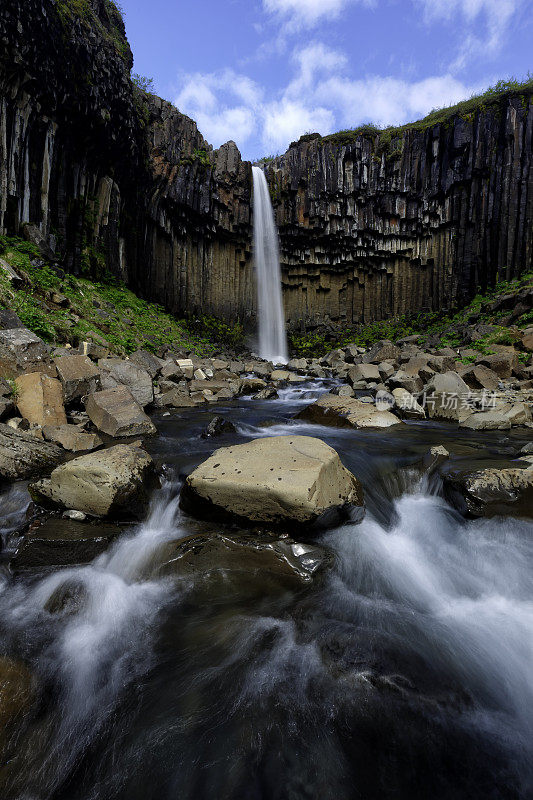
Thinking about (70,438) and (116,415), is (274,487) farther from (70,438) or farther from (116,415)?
(116,415)

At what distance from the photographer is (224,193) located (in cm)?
2036

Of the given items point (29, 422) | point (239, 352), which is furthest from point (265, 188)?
point (29, 422)

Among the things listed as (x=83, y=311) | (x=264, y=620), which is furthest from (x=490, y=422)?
(x=83, y=311)

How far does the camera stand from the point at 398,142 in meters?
20.7

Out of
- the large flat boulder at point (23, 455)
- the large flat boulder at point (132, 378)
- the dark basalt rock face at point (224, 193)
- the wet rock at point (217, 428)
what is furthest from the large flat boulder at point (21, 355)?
the dark basalt rock face at point (224, 193)

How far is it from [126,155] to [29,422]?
16.1 metres

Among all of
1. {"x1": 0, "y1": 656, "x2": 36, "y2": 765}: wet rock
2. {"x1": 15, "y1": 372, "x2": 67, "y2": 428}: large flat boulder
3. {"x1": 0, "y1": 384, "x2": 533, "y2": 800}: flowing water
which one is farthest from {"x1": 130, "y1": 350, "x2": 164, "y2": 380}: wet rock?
{"x1": 0, "y1": 656, "x2": 36, "y2": 765}: wet rock

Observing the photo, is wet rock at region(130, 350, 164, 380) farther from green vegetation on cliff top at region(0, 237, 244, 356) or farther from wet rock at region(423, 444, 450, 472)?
wet rock at region(423, 444, 450, 472)

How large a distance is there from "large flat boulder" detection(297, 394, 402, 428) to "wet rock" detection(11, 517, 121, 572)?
454 cm

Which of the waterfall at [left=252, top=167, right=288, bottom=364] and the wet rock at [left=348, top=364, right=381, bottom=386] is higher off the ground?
the waterfall at [left=252, top=167, right=288, bottom=364]

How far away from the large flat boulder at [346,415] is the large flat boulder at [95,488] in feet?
13.9

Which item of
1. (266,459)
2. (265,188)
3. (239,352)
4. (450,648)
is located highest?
(265,188)

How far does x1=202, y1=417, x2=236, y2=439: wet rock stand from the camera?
5.86 m

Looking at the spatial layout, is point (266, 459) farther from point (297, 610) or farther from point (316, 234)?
point (316, 234)
